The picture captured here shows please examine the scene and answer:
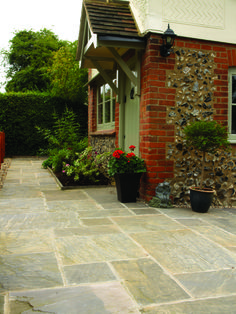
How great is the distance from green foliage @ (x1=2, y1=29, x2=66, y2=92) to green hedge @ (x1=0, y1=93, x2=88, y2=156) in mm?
12244

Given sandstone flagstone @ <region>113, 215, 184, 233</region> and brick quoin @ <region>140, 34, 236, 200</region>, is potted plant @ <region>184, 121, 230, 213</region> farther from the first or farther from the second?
sandstone flagstone @ <region>113, 215, 184, 233</region>

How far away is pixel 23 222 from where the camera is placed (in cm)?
411

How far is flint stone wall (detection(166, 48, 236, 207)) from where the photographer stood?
17.5 feet

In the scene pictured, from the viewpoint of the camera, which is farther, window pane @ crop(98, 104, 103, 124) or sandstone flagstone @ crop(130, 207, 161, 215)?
window pane @ crop(98, 104, 103, 124)

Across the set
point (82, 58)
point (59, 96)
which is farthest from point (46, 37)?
point (82, 58)

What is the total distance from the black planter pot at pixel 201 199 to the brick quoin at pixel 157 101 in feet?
1.94

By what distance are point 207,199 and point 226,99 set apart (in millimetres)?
1912

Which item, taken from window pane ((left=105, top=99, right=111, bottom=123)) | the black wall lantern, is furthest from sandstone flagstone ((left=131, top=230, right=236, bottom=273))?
window pane ((left=105, top=99, right=111, bottom=123))

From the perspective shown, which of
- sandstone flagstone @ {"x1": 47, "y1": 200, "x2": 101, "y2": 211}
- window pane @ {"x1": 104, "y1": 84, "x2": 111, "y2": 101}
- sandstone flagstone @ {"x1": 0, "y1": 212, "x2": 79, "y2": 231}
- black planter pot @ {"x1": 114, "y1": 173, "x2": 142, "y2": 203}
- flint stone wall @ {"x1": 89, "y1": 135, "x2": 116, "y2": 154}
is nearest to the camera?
sandstone flagstone @ {"x1": 0, "y1": 212, "x2": 79, "y2": 231}

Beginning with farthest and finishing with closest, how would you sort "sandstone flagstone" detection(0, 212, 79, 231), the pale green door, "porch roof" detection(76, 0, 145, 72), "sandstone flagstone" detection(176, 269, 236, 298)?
the pale green door, "porch roof" detection(76, 0, 145, 72), "sandstone flagstone" detection(0, 212, 79, 231), "sandstone flagstone" detection(176, 269, 236, 298)

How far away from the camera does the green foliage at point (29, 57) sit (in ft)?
87.1

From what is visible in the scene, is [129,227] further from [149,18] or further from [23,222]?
[149,18]

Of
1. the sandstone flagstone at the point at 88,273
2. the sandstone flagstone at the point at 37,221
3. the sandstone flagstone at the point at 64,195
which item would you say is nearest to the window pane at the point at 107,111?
the sandstone flagstone at the point at 64,195

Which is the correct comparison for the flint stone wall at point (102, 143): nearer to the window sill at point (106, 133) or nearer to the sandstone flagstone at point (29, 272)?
the window sill at point (106, 133)
